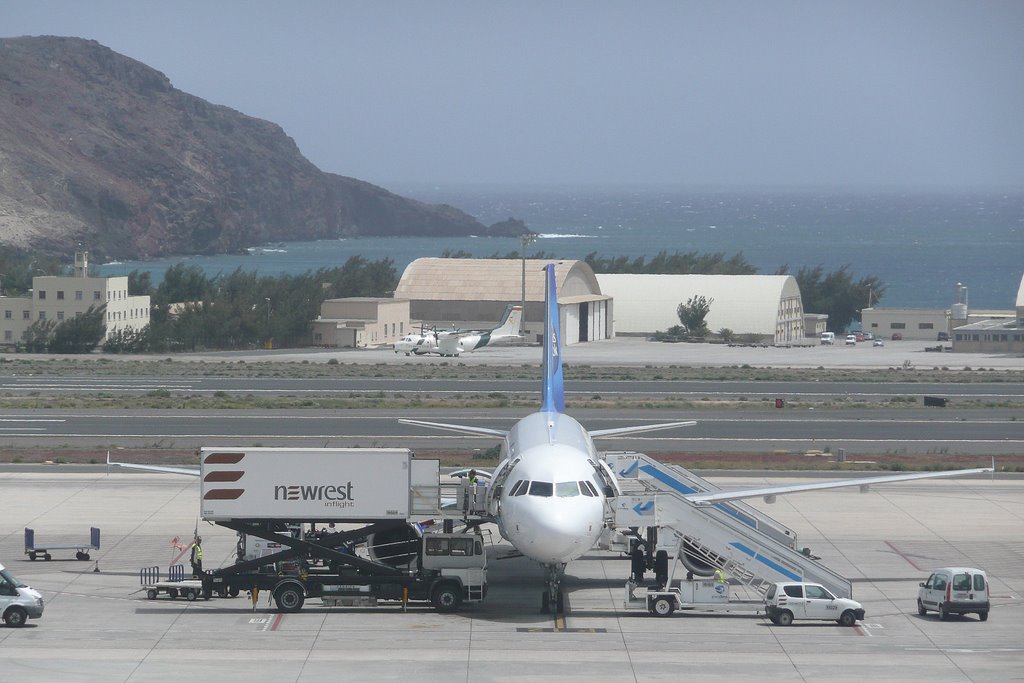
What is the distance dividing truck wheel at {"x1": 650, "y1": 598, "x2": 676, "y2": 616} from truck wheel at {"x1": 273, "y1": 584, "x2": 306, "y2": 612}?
1060 centimetres

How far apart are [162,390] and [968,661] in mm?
80522

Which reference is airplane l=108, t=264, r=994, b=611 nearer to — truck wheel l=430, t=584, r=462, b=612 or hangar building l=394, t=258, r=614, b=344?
truck wheel l=430, t=584, r=462, b=612

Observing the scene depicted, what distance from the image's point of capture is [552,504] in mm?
39812

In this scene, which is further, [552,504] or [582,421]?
[582,421]

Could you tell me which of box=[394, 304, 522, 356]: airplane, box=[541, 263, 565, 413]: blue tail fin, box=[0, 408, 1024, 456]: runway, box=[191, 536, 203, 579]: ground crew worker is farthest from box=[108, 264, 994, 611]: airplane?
box=[394, 304, 522, 356]: airplane

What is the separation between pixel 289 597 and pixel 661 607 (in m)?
11.1

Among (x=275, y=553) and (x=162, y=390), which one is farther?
(x=162, y=390)

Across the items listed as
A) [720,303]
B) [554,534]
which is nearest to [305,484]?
[554,534]

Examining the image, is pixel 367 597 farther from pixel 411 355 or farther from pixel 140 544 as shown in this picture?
pixel 411 355

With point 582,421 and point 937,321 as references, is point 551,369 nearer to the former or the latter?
point 582,421

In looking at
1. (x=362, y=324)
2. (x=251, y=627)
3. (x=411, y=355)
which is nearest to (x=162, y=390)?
(x=411, y=355)

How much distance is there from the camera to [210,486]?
1679 inches

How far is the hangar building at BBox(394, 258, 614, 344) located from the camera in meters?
164

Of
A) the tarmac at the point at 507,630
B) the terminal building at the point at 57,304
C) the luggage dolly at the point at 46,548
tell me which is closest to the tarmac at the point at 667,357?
the terminal building at the point at 57,304
